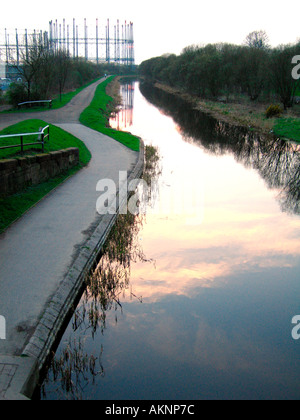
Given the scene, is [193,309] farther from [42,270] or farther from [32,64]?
[32,64]

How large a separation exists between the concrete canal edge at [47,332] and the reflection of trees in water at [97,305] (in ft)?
0.66

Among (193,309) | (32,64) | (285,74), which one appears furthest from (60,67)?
(193,309)

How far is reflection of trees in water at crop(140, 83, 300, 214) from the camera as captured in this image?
1609cm

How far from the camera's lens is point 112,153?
18578 mm

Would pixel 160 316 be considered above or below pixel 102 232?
below

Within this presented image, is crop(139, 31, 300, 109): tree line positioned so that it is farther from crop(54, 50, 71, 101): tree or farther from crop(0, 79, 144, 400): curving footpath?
crop(0, 79, 144, 400): curving footpath

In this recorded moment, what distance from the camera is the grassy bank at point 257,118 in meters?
28.6

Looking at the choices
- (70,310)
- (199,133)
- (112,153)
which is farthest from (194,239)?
(199,133)

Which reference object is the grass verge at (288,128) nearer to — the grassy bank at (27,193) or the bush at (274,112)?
the bush at (274,112)

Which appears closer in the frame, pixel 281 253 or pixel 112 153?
pixel 281 253

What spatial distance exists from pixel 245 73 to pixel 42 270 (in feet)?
152

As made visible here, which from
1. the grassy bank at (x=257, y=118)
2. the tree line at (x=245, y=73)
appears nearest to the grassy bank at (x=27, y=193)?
the grassy bank at (x=257, y=118)

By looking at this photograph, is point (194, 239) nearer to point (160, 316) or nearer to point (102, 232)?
point (102, 232)
